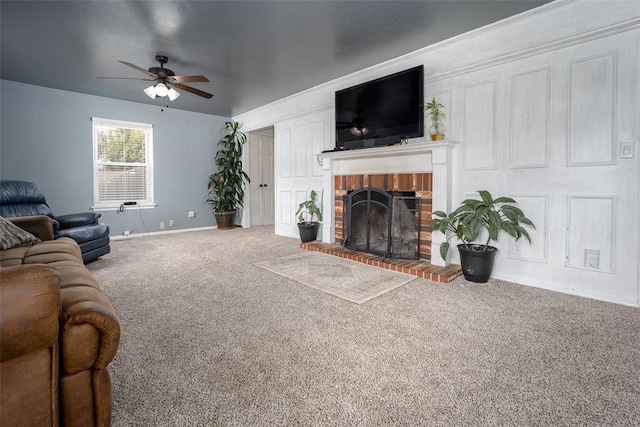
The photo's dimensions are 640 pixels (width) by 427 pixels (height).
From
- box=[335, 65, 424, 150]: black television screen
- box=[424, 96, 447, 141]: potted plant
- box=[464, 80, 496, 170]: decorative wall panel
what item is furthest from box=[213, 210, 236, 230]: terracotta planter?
box=[464, 80, 496, 170]: decorative wall panel

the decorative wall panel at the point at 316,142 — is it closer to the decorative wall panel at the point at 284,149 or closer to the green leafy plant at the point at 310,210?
the green leafy plant at the point at 310,210

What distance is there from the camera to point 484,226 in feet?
9.43

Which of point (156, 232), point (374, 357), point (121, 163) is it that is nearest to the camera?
point (374, 357)

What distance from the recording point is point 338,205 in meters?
4.27

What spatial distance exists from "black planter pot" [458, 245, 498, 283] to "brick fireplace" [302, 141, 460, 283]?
16 cm

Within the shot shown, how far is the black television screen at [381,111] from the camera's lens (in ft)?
10.6

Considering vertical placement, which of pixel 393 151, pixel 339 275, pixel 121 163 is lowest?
pixel 339 275

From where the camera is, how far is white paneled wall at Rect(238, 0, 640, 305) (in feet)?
7.48

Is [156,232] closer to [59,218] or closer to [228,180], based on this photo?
[228,180]

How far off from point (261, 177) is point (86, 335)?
6.09m

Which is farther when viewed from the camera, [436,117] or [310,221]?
[310,221]

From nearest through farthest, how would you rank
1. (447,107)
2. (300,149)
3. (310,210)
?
1. (447,107)
2. (310,210)
3. (300,149)

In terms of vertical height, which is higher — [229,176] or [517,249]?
[229,176]

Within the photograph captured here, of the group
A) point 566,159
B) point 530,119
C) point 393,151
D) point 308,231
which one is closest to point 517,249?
Answer: point 566,159
